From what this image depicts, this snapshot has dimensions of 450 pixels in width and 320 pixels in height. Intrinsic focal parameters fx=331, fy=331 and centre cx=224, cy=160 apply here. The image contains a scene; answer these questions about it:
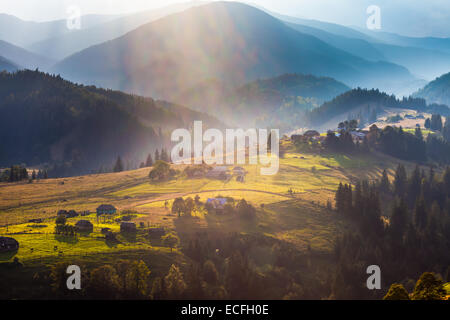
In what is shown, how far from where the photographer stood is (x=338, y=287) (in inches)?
2820

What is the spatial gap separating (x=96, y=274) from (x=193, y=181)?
8214 cm

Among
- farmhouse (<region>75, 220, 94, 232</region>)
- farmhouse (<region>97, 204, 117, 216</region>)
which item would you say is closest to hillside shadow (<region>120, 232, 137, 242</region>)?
farmhouse (<region>75, 220, 94, 232</region>)

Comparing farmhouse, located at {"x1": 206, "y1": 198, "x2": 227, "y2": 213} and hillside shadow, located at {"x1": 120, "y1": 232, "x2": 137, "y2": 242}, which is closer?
hillside shadow, located at {"x1": 120, "y1": 232, "x2": 137, "y2": 242}

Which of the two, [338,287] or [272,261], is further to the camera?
[272,261]

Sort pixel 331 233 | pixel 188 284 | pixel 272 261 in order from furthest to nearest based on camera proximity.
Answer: pixel 331 233
pixel 272 261
pixel 188 284

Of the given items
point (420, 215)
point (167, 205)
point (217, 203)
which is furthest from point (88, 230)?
point (420, 215)

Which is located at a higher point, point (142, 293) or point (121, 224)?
point (121, 224)

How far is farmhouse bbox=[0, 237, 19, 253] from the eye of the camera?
63062mm

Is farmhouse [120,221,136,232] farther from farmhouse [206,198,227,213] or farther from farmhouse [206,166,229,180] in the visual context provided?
farmhouse [206,166,229,180]

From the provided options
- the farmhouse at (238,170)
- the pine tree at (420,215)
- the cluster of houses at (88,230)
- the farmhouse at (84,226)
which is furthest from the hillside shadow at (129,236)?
the pine tree at (420,215)

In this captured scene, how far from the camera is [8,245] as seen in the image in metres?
63.6

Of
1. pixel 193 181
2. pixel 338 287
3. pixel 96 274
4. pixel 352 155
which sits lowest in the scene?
pixel 338 287
